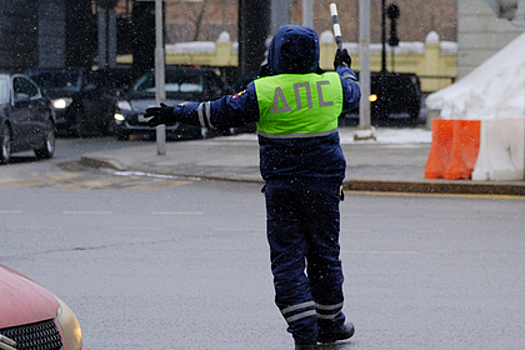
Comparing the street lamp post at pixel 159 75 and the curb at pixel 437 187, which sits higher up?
the street lamp post at pixel 159 75

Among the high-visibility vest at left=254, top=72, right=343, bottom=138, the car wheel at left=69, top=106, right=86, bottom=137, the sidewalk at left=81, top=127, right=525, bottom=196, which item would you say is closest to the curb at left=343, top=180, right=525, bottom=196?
the sidewalk at left=81, top=127, right=525, bottom=196

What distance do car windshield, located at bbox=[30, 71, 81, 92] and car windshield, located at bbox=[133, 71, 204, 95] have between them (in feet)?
6.04

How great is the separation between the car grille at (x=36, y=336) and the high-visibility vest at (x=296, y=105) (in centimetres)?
183

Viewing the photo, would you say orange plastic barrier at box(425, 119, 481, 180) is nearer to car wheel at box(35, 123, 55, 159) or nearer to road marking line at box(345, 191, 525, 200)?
road marking line at box(345, 191, 525, 200)

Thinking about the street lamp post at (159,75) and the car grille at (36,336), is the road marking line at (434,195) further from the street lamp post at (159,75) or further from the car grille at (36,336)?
the car grille at (36,336)

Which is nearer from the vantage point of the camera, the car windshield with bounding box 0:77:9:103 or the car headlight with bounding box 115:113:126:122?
the car windshield with bounding box 0:77:9:103

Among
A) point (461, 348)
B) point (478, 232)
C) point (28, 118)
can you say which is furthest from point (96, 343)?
point (28, 118)

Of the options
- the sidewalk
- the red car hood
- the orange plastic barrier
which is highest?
the red car hood

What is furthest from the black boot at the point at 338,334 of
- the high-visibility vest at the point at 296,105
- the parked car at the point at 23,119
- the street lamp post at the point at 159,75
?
the street lamp post at the point at 159,75

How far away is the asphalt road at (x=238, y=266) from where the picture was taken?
237 inches

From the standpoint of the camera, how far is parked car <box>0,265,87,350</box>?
3771 mm

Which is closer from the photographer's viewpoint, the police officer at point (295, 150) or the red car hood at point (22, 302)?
the red car hood at point (22, 302)

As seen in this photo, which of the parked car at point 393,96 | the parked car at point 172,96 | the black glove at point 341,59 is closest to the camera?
the black glove at point 341,59

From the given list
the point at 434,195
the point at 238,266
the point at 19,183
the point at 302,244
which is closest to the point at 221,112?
the point at 302,244
